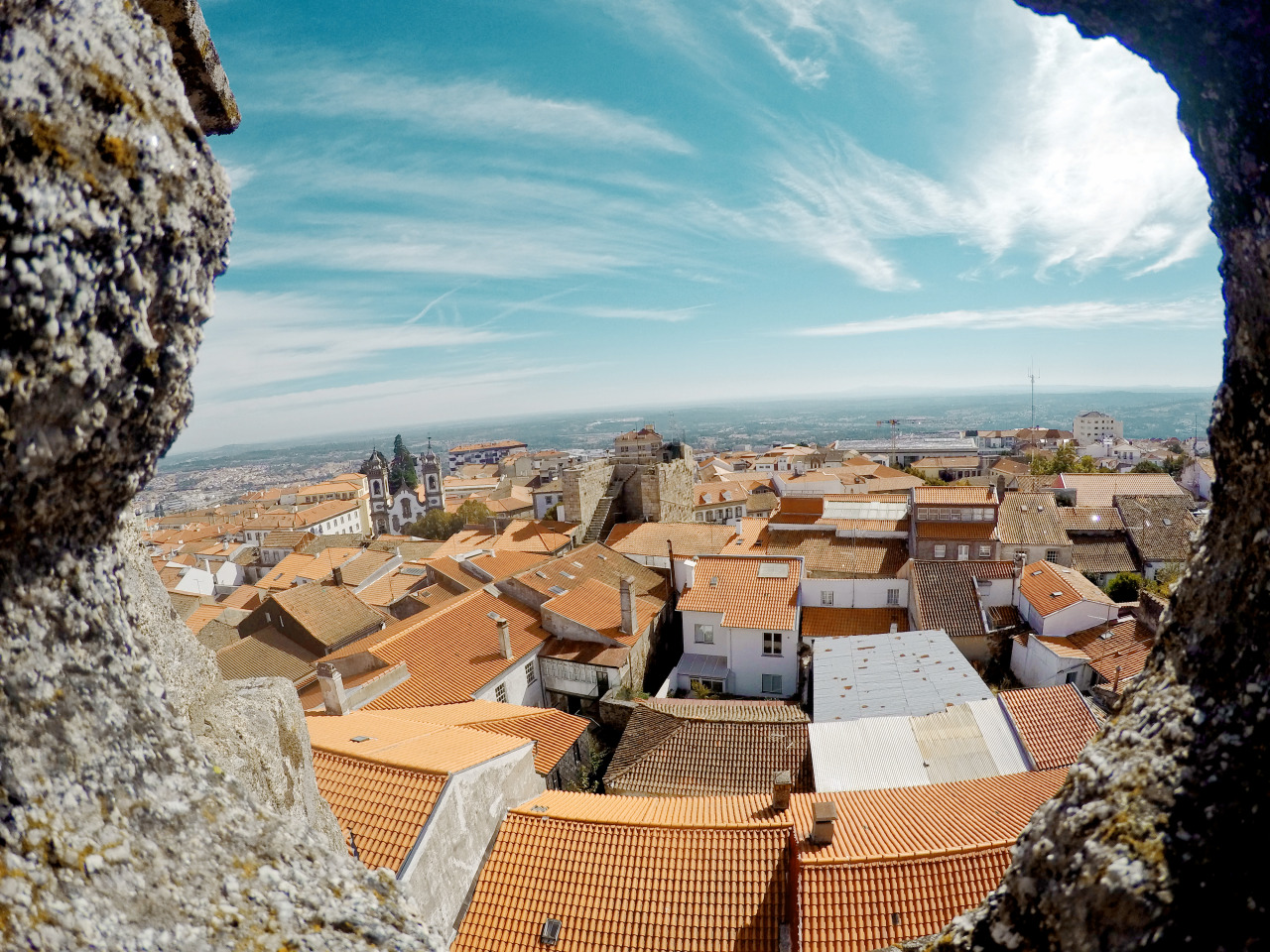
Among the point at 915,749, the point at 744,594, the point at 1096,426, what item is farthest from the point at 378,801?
the point at 1096,426

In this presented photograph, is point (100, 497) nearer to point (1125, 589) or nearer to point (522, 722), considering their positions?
point (522, 722)

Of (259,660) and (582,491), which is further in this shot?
(582,491)

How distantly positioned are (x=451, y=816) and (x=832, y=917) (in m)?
4.88

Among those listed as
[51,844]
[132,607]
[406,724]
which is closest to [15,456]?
[132,607]

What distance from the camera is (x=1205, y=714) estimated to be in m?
2.15

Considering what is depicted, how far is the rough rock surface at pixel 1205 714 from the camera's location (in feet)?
6.26

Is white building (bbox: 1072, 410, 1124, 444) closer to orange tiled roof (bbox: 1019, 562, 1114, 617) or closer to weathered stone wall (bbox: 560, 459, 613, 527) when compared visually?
orange tiled roof (bbox: 1019, 562, 1114, 617)

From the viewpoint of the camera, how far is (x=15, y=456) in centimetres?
164

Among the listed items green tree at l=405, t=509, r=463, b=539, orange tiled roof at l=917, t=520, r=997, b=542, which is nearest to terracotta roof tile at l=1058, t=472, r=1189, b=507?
orange tiled roof at l=917, t=520, r=997, b=542

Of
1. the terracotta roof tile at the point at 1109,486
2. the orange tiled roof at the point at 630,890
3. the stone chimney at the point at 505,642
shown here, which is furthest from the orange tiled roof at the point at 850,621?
the terracotta roof tile at the point at 1109,486

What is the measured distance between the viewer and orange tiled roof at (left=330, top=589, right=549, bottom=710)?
16375mm

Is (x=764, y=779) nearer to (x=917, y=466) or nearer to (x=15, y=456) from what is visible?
(x=15, y=456)

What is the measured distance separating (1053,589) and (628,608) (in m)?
14.2

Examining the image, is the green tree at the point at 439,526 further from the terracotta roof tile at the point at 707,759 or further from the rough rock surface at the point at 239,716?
the rough rock surface at the point at 239,716
